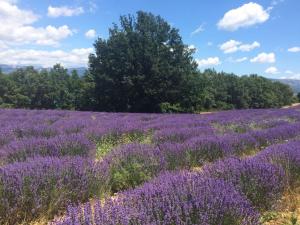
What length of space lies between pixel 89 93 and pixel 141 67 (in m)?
5.08

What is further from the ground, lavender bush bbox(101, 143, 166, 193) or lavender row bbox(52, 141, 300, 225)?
lavender row bbox(52, 141, 300, 225)

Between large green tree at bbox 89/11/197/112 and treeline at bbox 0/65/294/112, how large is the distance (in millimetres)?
292

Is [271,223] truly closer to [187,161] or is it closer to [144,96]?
[187,161]

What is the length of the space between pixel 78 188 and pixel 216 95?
4382 centimetres

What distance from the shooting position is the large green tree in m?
30.6

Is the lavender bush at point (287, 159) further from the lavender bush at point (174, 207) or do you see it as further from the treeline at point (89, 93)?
the treeline at point (89, 93)

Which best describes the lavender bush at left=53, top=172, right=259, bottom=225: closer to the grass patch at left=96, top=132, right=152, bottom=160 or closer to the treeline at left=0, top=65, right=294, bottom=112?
the grass patch at left=96, top=132, right=152, bottom=160

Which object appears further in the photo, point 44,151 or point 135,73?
point 135,73

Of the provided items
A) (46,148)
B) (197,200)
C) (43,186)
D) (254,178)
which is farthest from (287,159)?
(46,148)

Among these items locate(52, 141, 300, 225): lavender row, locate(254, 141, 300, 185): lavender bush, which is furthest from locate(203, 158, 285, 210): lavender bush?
locate(254, 141, 300, 185): lavender bush

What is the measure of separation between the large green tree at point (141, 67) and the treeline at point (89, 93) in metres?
0.29

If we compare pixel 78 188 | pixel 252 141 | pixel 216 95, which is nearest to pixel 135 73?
pixel 216 95

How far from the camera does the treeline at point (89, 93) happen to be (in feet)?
105

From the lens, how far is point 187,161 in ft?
18.6
